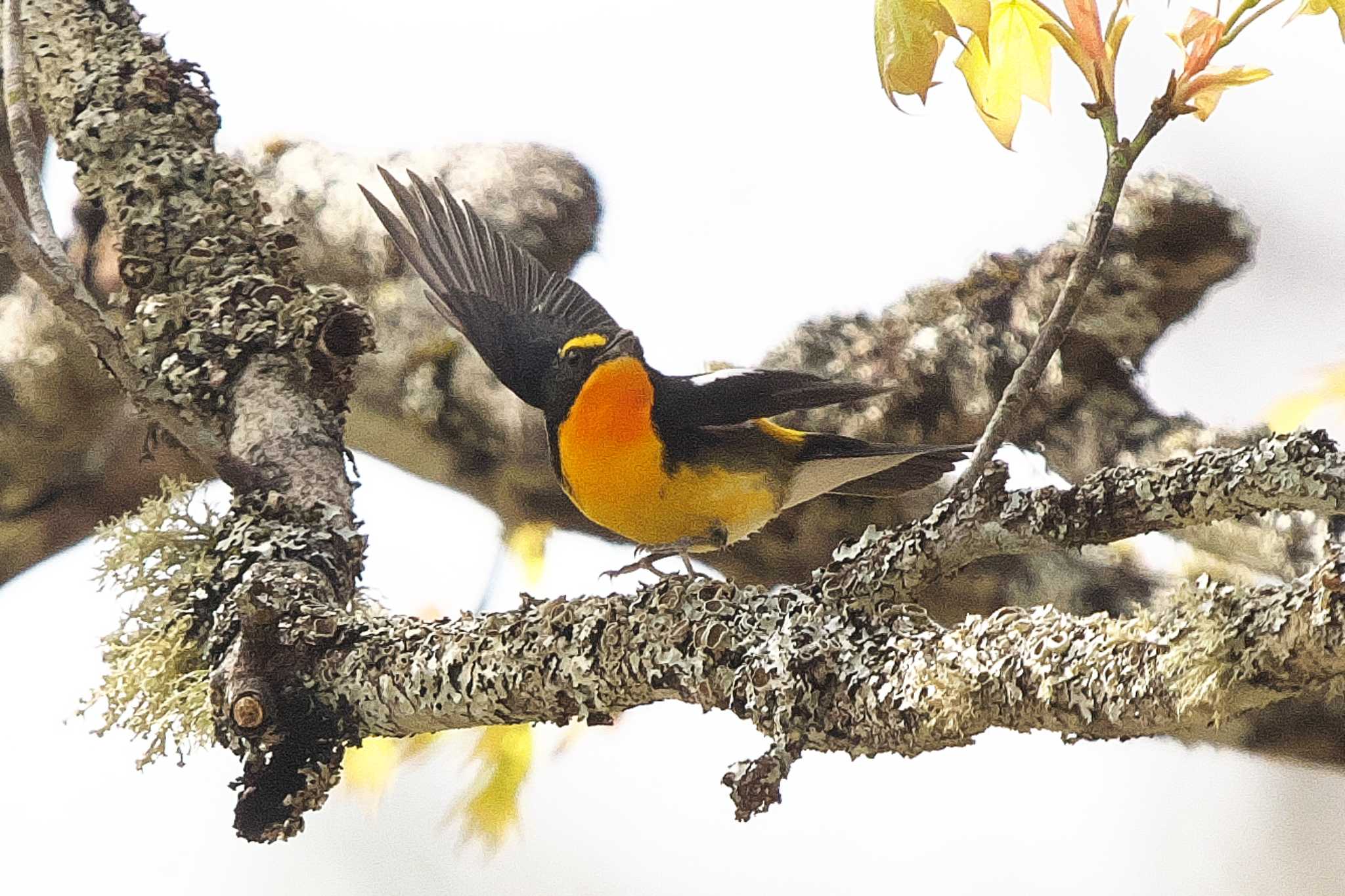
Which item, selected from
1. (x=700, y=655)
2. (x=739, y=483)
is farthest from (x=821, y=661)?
(x=739, y=483)

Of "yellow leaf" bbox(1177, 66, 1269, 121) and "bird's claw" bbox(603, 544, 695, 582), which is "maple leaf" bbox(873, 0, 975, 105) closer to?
"yellow leaf" bbox(1177, 66, 1269, 121)

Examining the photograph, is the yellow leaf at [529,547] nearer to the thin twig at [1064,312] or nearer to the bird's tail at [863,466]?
the bird's tail at [863,466]

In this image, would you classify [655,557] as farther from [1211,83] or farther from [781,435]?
[1211,83]

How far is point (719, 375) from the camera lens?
1.67 feet

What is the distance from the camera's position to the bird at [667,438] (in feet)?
1.63

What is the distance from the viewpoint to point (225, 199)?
638 millimetres

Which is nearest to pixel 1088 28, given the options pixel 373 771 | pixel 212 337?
pixel 212 337

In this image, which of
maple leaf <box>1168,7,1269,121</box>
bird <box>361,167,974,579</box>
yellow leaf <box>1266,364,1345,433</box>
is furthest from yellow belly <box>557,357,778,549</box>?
yellow leaf <box>1266,364,1345,433</box>

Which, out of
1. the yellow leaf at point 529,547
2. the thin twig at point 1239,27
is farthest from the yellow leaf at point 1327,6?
the yellow leaf at point 529,547

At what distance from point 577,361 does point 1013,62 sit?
21 cm

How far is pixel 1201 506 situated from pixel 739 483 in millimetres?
223

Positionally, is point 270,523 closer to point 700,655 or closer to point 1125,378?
point 700,655

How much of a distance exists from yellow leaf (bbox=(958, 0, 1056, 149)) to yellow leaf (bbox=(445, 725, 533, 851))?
595 millimetres

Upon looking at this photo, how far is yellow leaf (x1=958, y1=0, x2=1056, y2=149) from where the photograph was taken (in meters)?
0.48
